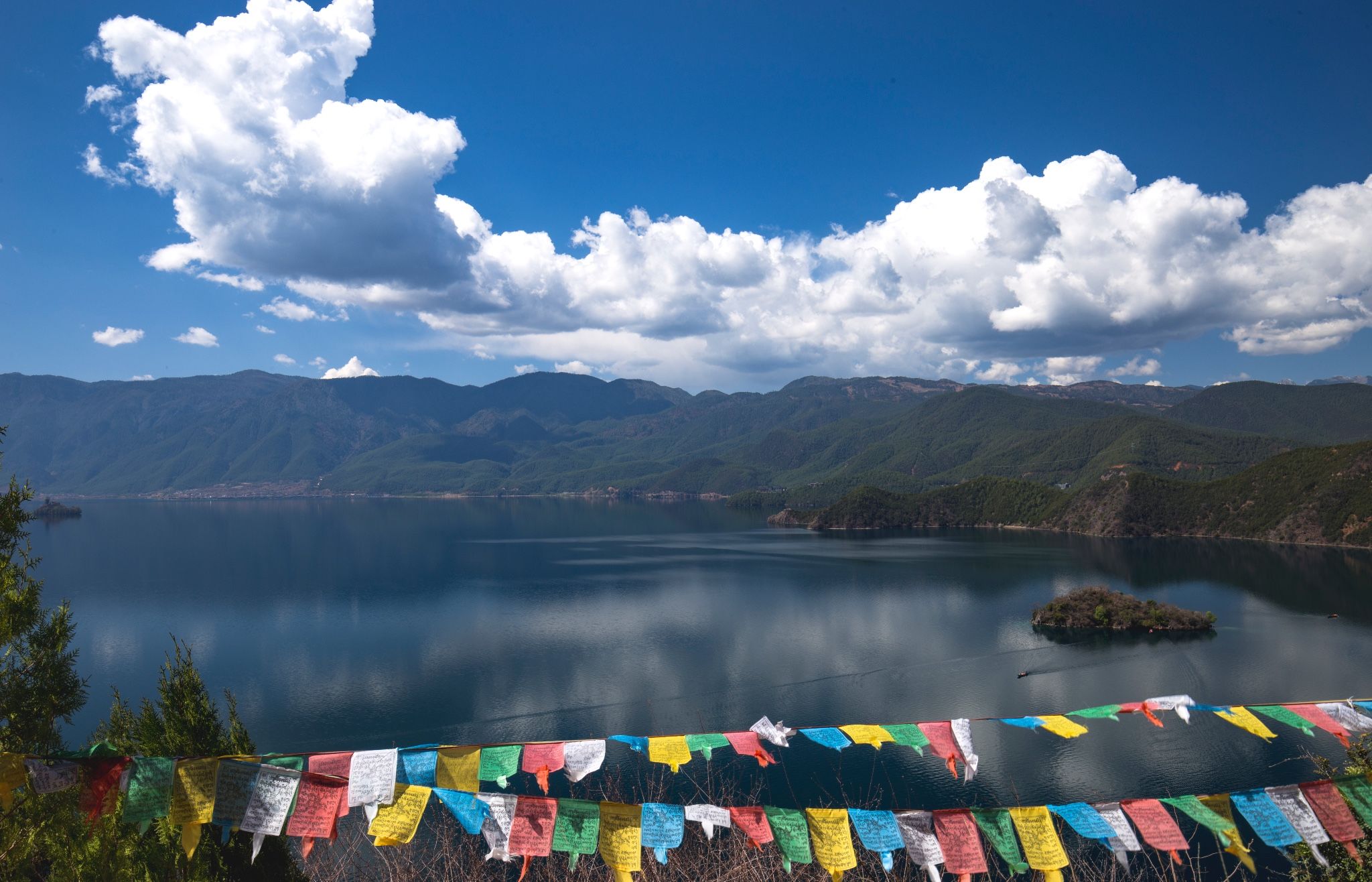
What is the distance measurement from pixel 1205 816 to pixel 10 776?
493 inches

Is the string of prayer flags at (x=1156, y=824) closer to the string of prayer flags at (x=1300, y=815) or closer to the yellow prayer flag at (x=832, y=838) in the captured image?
the string of prayer flags at (x=1300, y=815)

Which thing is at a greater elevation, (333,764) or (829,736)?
(333,764)

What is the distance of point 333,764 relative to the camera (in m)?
8.45

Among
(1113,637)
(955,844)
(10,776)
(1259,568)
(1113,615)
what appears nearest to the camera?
(10,776)

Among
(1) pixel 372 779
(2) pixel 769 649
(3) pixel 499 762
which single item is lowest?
(2) pixel 769 649

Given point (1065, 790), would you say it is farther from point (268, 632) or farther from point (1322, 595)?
point (1322, 595)

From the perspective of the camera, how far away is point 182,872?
27.3 ft

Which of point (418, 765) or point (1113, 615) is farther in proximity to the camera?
point (1113, 615)

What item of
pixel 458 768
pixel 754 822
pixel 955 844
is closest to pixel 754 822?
pixel 754 822

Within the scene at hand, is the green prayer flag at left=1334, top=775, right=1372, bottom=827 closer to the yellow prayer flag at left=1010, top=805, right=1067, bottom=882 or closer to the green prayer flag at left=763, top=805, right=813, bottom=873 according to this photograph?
the yellow prayer flag at left=1010, top=805, right=1067, bottom=882

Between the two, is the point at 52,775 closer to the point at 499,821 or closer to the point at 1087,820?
the point at 499,821

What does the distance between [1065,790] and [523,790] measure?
18581 mm

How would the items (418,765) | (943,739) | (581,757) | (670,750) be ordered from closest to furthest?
(418,765) < (581,757) < (670,750) < (943,739)

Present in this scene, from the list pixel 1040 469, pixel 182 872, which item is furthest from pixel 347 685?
pixel 1040 469
